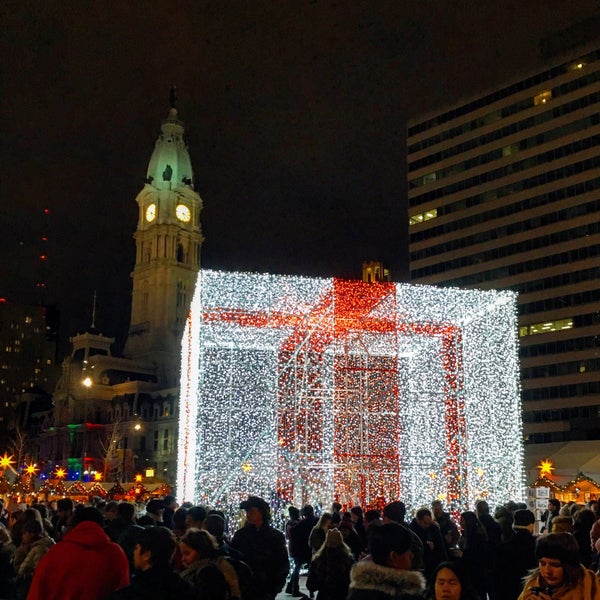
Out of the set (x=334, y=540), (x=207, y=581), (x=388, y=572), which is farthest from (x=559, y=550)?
(x=334, y=540)

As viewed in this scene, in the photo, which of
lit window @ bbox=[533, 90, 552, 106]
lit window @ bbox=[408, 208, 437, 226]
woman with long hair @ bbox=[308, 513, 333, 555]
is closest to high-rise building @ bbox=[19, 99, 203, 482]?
lit window @ bbox=[408, 208, 437, 226]

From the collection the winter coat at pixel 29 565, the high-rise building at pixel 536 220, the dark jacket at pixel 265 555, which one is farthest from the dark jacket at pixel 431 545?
the high-rise building at pixel 536 220

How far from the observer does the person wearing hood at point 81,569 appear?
4930 mm

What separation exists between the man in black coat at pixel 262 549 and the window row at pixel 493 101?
6288 centimetres

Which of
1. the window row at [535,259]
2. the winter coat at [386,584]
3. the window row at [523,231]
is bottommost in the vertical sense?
the winter coat at [386,584]

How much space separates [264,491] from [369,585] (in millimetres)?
16670

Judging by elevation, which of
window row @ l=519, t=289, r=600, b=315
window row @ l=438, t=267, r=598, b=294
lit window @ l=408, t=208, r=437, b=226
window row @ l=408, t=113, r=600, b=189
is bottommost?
window row @ l=519, t=289, r=600, b=315

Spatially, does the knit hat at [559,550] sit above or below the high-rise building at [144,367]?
Result: below

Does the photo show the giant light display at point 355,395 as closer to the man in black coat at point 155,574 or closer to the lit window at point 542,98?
the man in black coat at point 155,574

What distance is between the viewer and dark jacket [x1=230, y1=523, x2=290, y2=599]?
7363 mm

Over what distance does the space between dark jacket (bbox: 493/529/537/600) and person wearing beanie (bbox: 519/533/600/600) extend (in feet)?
9.67

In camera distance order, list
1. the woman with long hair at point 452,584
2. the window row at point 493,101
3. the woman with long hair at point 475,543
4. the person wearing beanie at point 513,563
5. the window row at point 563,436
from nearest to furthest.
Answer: the woman with long hair at point 452,584 → the person wearing beanie at point 513,563 → the woman with long hair at point 475,543 → the window row at point 563,436 → the window row at point 493,101

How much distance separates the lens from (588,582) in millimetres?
4441

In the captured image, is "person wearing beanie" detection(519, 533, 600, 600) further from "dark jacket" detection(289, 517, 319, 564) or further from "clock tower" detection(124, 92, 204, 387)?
"clock tower" detection(124, 92, 204, 387)
